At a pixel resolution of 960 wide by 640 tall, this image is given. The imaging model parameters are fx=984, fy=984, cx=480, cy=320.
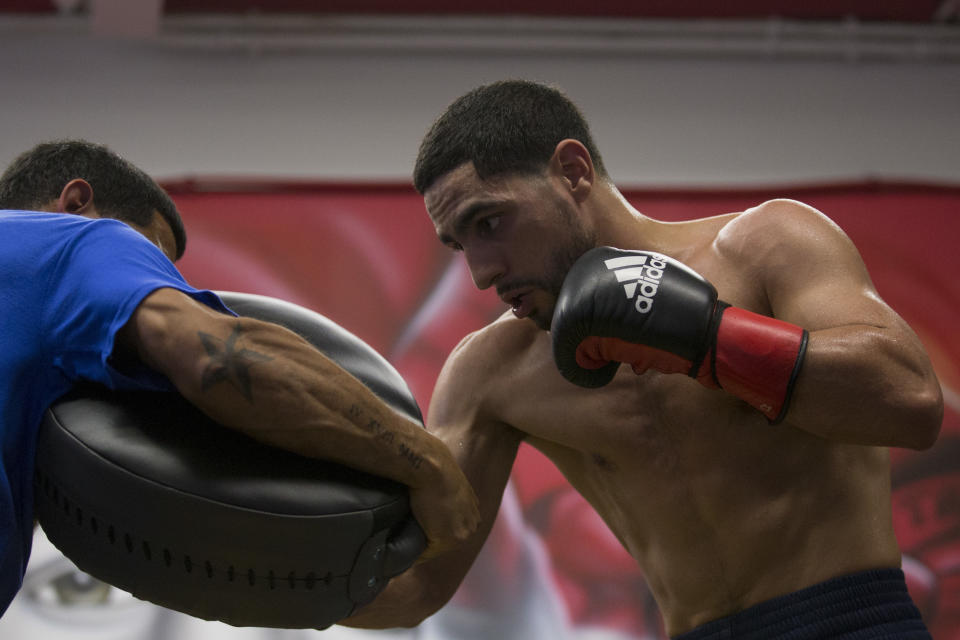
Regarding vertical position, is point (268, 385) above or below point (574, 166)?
below

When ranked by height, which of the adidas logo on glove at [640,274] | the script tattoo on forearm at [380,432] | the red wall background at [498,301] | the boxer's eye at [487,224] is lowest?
the red wall background at [498,301]

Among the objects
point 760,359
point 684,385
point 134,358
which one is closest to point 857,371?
point 760,359

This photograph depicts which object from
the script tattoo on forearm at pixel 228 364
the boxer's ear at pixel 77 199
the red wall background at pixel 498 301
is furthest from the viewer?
the red wall background at pixel 498 301

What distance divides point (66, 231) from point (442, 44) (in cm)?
278

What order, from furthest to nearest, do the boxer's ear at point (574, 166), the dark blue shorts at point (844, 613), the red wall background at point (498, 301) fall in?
1. the red wall background at point (498, 301)
2. the boxer's ear at point (574, 166)
3. the dark blue shorts at point (844, 613)

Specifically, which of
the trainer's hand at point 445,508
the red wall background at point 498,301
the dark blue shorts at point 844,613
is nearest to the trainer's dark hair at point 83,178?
the trainer's hand at point 445,508

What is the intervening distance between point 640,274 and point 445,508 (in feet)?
1.32

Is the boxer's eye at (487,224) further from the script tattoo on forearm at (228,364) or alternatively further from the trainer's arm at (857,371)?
the script tattoo on forearm at (228,364)

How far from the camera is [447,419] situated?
175 cm

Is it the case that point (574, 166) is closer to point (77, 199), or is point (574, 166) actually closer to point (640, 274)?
point (640, 274)

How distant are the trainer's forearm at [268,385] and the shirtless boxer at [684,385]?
33 centimetres

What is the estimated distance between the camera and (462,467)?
1698 millimetres

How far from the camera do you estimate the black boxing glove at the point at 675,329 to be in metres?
1.25

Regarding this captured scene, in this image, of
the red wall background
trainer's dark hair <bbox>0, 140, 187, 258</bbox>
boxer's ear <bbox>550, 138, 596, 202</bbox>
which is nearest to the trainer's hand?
boxer's ear <bbox>550, 138, 596, 202</bbox>
